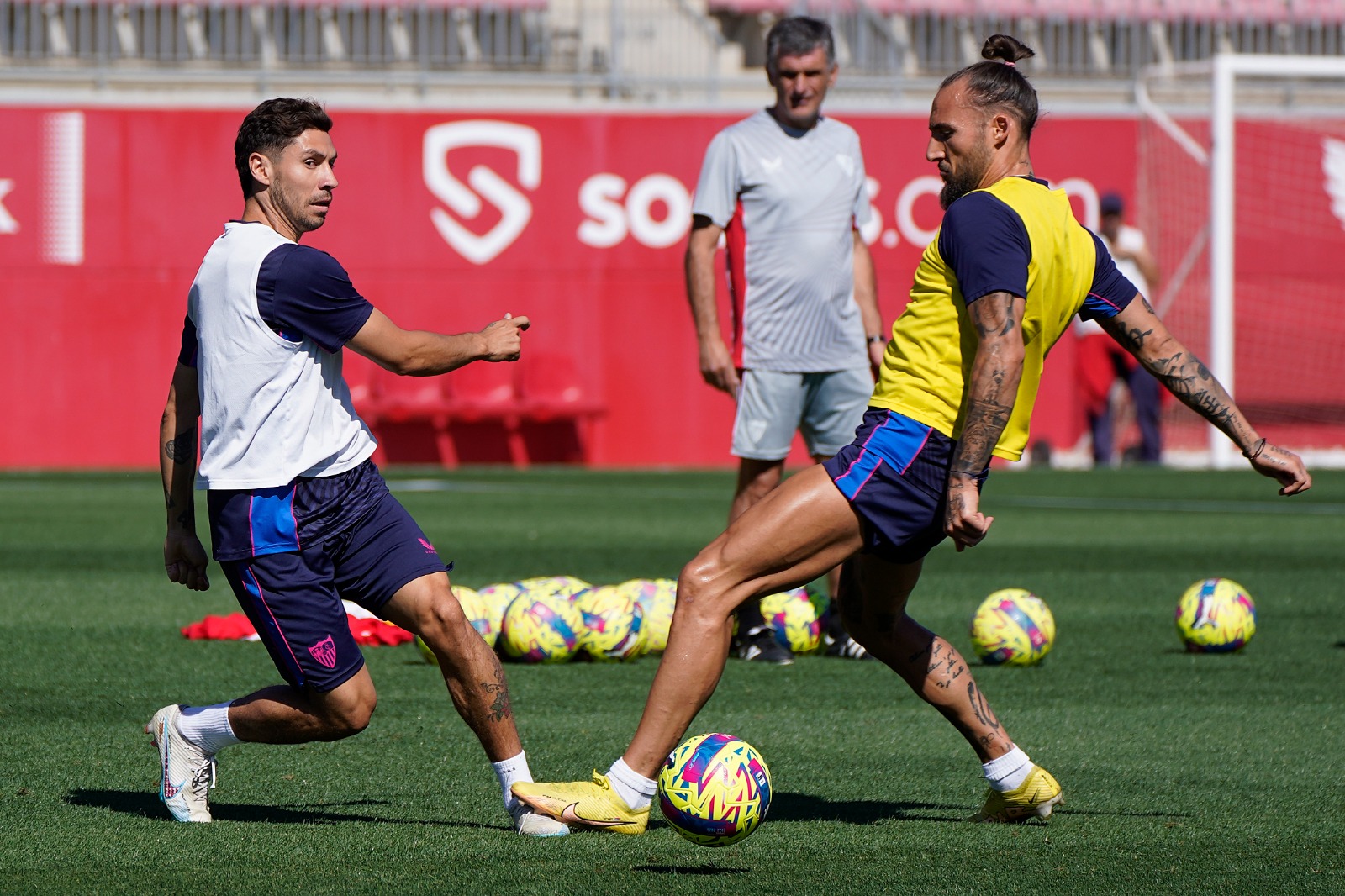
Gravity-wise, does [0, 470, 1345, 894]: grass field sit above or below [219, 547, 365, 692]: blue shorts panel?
below

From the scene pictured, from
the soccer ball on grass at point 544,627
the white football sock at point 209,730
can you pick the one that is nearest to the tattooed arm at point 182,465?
the white football sock at point 209,730

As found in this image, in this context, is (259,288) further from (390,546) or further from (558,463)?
(558,463)

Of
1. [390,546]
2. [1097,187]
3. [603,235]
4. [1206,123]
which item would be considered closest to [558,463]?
[603,235]

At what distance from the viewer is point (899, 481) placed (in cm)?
474

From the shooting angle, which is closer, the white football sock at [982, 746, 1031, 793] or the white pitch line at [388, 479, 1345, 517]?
the white football sock at [982, 746, 1031, 793]

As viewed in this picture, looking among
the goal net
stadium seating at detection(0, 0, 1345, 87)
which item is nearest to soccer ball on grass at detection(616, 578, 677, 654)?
the goal net

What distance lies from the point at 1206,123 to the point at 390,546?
18740mm

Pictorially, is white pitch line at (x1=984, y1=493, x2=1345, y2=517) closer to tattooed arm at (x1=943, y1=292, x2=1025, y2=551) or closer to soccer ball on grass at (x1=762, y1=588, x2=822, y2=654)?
soccer ball on grass at (x1=762, y1=588, x2=822, y2=654)

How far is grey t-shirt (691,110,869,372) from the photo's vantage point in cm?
812

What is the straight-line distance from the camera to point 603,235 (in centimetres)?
2116

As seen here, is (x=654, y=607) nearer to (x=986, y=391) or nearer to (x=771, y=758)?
(x=771, y=758)

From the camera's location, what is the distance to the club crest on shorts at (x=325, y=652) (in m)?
4.80

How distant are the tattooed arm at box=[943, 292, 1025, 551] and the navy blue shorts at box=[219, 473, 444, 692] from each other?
1.36 meters

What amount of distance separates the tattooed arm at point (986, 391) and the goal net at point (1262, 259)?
54.6ft
